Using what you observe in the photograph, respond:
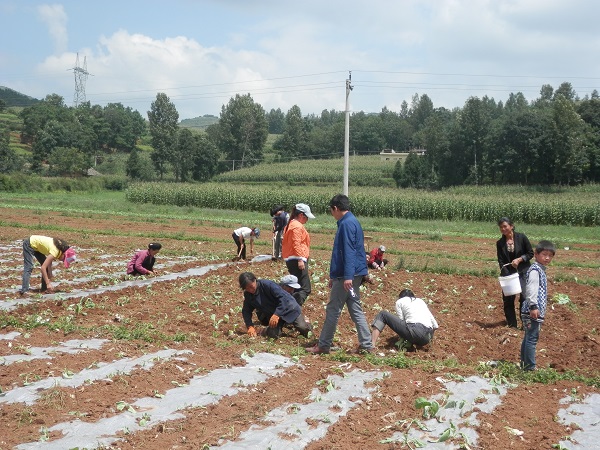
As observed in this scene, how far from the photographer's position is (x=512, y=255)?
11117mm

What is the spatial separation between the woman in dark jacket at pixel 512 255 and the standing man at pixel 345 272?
3511mm

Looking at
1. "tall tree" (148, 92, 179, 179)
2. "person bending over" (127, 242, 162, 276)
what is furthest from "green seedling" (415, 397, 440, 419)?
"tall tree" (148, 92, 179, 179)

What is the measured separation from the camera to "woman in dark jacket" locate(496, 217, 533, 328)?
11.0 m

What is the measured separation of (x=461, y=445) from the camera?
5.74 m

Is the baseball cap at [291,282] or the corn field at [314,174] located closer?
the baseball cap at [291,282]

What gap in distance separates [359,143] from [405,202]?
2963 inches

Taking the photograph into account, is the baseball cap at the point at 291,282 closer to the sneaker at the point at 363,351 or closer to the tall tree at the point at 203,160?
the sneaker at the point at 363,351

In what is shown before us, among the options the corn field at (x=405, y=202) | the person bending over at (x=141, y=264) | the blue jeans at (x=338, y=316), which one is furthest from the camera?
the corn field at (x=405, y=202)

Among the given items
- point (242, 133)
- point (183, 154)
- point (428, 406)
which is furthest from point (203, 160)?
point (428, 406)

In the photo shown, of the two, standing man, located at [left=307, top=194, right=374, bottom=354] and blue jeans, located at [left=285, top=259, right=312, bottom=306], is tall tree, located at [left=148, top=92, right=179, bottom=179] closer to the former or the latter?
blue jeans, located at [left=285, top=259, right=312, bottom=306]

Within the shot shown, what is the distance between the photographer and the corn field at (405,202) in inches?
1518

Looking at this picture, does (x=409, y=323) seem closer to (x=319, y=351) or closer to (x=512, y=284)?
(x=319, y=351)

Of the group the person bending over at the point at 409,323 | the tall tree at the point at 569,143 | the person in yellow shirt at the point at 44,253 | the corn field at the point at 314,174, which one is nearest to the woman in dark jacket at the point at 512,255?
the person bending over at the point at 409,323

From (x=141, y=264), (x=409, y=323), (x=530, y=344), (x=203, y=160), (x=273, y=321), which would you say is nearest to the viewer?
(x=530, y=344)
